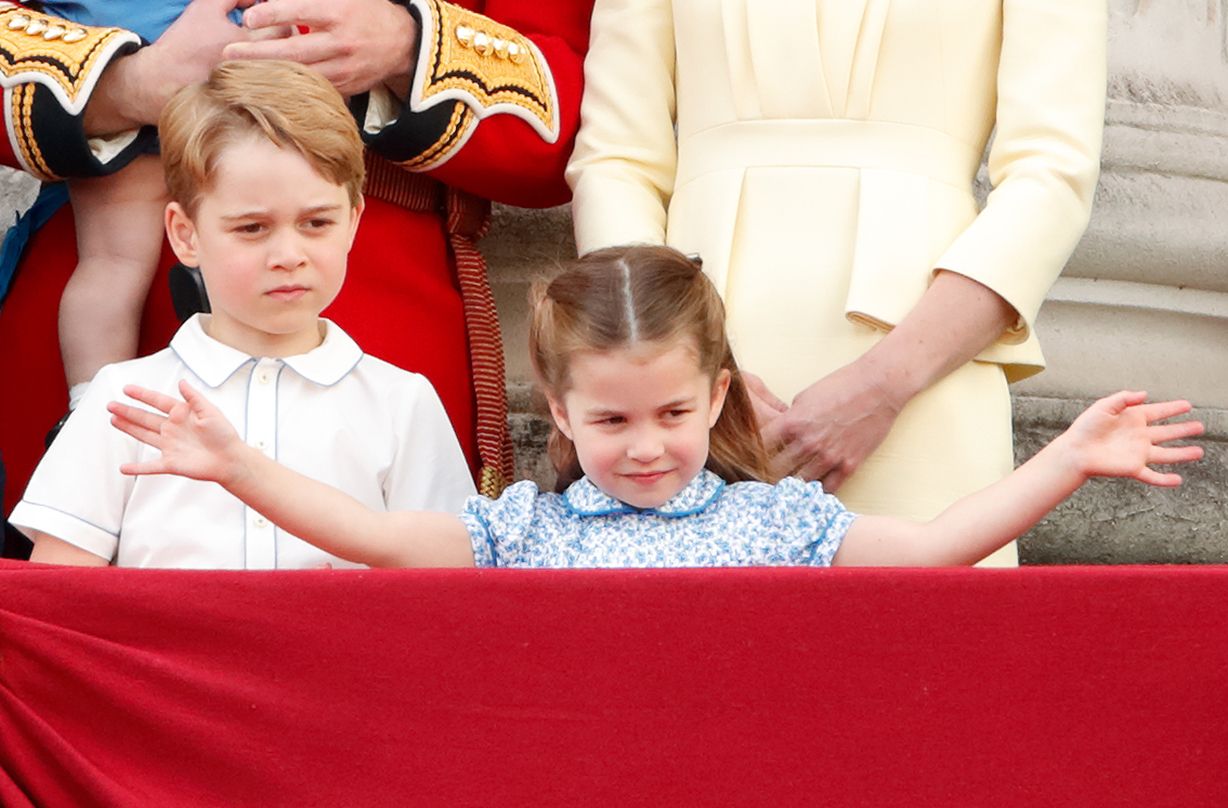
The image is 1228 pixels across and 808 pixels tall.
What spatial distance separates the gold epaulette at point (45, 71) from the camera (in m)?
2.33

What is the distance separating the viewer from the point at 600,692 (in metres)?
1.55

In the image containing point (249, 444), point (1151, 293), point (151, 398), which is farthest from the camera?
point (1151, 293)

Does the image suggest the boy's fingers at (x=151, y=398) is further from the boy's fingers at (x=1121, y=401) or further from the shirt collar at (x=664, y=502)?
the boy's fingers at (x=1121, y=401)

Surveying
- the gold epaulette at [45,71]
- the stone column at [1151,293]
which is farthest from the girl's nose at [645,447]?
the stone column at [1151,293]

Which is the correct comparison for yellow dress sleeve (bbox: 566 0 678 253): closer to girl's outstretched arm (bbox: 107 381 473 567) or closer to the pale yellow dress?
the pale yellow dress

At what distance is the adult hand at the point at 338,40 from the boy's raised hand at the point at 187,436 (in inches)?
25.0

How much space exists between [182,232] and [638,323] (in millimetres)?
534

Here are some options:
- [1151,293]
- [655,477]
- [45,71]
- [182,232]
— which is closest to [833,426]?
[655,477]

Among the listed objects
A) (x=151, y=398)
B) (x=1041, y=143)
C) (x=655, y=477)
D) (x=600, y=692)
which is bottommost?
(x=600, y=692)

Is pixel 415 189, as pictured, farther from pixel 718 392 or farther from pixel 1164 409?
pixel 1164 409

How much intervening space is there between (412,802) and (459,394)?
3.42 feet

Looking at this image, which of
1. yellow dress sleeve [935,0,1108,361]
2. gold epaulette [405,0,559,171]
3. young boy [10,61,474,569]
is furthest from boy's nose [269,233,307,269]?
yellow dress sleeve [935,0,1108,361]

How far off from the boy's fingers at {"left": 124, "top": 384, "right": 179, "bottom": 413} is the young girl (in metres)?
0.02

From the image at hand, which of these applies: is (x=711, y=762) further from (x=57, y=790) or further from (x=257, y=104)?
(x=257, y=104)
